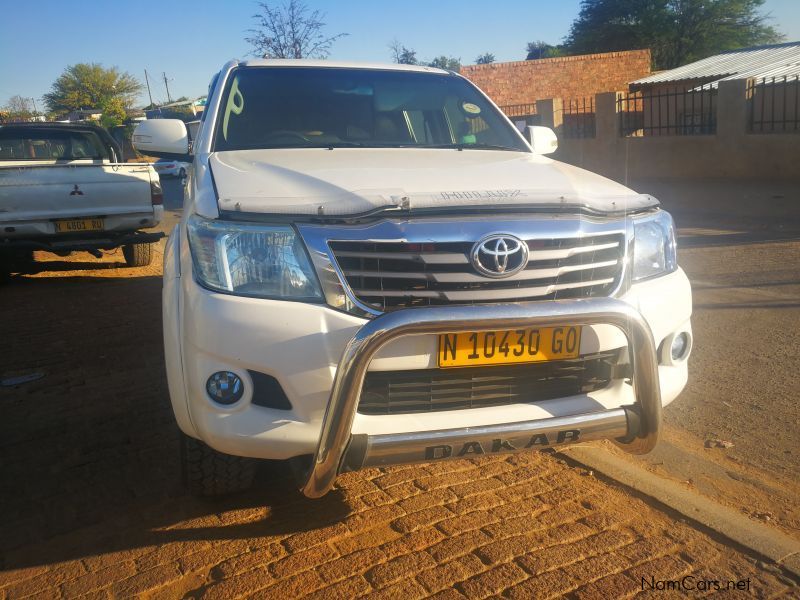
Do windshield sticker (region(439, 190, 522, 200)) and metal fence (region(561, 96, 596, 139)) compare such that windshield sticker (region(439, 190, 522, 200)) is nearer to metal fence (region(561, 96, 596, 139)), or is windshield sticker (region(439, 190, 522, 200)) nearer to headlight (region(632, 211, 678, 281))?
headlight (region(632, 211, 678, 281))

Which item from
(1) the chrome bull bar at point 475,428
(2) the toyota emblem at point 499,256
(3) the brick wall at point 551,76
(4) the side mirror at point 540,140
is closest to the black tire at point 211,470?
(1) the chrome bull bar at point 475,428

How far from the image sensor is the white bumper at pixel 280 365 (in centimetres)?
248

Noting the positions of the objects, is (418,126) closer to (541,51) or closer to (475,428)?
(475,428)

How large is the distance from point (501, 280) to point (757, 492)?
1614 mm

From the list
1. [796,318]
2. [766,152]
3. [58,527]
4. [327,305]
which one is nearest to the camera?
[327,305]

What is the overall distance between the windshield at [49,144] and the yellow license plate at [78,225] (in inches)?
61.1

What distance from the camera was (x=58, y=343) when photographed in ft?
19.5

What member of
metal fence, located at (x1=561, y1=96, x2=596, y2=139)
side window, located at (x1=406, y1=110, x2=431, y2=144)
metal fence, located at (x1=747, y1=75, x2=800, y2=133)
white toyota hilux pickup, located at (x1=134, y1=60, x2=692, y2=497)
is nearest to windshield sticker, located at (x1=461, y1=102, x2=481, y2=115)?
side window, located at (x1=406, y1=110, x2=431, y2=144)

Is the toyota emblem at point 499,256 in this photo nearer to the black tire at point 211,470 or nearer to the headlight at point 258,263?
the headlight at point 258,263

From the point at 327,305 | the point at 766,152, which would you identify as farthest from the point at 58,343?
the point at 766,152

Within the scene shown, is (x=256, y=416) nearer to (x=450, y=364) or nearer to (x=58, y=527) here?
(x=450, y=364)

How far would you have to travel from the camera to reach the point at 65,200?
8.32 meters

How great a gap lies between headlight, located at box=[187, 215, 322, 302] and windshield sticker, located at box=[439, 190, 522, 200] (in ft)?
1.78

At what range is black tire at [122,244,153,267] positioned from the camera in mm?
9719
